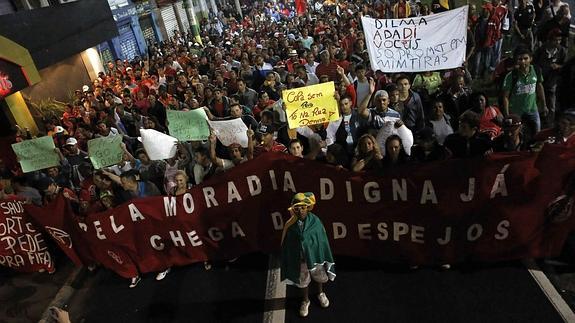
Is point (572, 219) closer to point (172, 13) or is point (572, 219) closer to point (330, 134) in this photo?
point (330, 134)

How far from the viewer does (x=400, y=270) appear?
16.3 feet

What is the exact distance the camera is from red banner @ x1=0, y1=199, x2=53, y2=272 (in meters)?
5.95

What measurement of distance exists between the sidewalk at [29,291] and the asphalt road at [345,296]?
510mm

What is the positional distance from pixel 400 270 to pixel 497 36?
7.12 m

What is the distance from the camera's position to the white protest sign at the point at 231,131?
19.0ft

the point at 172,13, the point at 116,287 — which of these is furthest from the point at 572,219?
the point at 172,13

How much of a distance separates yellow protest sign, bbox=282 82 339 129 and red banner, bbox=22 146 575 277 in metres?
0.89

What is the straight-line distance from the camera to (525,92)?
19.1 ft

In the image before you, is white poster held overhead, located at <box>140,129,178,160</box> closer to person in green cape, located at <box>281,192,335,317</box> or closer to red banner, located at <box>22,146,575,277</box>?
red banner, located at <box>22,146,575,277</box>

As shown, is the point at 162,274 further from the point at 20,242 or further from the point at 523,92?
the point at 523,92

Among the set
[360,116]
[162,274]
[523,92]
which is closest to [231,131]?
[360,116]

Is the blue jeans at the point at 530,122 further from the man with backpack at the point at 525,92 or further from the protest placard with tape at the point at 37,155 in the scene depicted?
the protest placard with tape at the point at 37,155

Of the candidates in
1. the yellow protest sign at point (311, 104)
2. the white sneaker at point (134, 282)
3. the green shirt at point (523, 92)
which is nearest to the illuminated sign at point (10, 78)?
the white sneaker at point (134, 282)

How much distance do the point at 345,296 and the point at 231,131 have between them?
8.92ft
